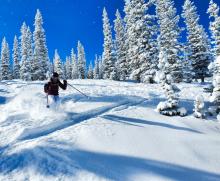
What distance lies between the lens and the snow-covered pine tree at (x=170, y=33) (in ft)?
128

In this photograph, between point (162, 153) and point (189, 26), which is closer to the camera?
point (162, 153)

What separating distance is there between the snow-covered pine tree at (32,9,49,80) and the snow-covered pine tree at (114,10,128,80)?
15253 mm

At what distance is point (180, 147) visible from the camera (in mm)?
10445

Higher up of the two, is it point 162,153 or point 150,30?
point 150,30

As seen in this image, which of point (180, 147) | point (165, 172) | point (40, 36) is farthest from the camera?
point (40, 36)

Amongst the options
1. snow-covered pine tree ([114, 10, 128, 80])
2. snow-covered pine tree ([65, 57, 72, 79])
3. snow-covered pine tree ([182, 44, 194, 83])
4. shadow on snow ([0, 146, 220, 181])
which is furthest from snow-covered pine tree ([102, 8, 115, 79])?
snow-covered pine tree ([65, 57, 72, 79])

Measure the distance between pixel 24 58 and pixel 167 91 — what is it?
49912 mm

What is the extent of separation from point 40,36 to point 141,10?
28.7 m

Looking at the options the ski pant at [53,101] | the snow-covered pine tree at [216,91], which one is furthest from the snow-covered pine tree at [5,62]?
the snow-covered pine tree at [216,91]

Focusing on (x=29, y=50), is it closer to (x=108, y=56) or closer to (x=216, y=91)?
(x=108, y=56)

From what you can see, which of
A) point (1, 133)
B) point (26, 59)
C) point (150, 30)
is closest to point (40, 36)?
point (26, 59)

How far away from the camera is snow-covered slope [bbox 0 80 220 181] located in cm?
799

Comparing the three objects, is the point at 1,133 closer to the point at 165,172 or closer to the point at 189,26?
the point at 165,172

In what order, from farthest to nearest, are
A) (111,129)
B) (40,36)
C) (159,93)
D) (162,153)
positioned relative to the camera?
1. (40,36)
2. (159,93)
3. (111,129)
4. (162,153)
